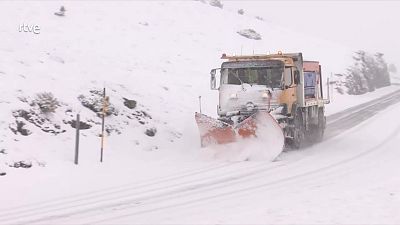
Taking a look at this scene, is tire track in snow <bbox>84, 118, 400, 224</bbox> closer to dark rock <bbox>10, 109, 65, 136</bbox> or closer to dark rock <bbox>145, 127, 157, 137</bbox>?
dark rock <bbox>10, 109, 65, 136</bbox>

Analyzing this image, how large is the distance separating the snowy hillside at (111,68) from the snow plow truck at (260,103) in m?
1.91

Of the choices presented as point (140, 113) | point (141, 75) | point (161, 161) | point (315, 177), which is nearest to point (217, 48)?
point (141, 75)

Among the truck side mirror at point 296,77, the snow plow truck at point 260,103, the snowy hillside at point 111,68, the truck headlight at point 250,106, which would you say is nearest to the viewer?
the snowy hillside at point 111,68

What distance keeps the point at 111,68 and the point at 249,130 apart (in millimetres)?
8253

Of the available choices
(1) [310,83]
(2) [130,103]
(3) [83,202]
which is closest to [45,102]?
(2) [130,103]

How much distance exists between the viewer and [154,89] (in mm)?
18938

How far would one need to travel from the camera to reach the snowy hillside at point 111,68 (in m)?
12.5

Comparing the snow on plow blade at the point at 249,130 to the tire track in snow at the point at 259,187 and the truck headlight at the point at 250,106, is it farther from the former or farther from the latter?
the tire track in snow at the point at 259,187

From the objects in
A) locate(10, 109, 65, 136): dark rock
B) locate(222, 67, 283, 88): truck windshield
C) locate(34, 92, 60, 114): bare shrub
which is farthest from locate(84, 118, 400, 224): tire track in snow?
locate(34, 92, 60, 114): bare shrub

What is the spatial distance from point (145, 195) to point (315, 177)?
11.9ft

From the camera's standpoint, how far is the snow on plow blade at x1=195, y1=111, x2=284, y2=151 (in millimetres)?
12695

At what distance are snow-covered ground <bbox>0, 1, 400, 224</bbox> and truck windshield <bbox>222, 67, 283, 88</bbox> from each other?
83.6 inches

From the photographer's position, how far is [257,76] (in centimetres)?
1424

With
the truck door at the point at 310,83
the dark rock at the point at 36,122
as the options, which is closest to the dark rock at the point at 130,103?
the dark rock at the point at 36,122
